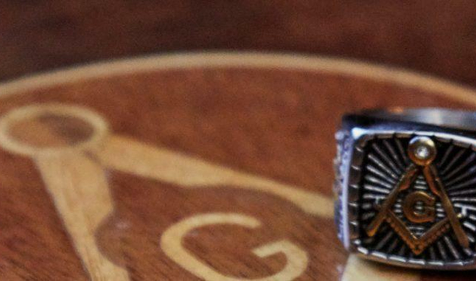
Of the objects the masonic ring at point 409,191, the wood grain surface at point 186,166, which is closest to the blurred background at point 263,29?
the wood grain surface at point 186,166

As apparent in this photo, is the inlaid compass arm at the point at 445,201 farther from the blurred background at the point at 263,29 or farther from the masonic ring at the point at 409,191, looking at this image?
the blurred background at the point at 263,29

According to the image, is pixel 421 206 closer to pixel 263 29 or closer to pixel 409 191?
pixel 409 191

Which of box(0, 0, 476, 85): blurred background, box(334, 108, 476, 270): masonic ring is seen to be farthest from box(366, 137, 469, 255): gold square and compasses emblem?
box(0, 0, 476, 85): blurred background

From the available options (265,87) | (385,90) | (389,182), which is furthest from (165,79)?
(389,182)

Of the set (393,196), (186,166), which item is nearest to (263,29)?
(186,166)

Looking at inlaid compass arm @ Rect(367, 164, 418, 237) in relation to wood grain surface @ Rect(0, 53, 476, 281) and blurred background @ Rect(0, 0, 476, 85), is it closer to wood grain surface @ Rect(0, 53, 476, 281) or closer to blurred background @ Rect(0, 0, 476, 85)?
wood grain surface @ Rect(0, 53, 476, 281)
